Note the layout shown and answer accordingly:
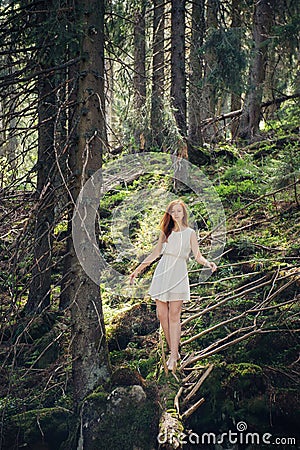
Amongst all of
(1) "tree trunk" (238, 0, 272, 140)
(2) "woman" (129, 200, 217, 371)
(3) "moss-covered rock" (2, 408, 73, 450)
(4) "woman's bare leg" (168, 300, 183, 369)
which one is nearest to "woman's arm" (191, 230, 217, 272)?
(2) "woman" (129, 200, 217, 371)

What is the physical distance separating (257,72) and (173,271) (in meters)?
9.33

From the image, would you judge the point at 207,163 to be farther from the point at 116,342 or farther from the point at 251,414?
the point at 251,414

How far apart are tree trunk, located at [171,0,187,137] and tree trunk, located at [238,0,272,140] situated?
297 cm

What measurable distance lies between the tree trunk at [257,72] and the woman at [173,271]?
8226mm

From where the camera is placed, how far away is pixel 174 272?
5.91 m

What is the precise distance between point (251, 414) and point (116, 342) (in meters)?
2.44

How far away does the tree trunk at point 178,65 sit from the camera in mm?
10688

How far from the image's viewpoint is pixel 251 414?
217 inches

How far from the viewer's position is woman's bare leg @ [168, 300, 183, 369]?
5875 millimetres

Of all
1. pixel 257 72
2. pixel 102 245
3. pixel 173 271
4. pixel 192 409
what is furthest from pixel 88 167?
pixel 257 72

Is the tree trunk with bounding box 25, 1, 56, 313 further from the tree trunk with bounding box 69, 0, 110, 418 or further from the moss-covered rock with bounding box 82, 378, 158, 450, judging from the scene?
the moss-covered rock with bounding box 82, 378, 158, 450

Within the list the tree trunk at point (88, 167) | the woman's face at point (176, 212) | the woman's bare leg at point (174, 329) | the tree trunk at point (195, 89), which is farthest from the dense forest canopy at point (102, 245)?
the woman's face at point (176, 212)

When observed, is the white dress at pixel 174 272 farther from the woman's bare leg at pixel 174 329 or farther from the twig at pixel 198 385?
the twig at pixel 198 385

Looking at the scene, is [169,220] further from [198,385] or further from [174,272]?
[198,385]
